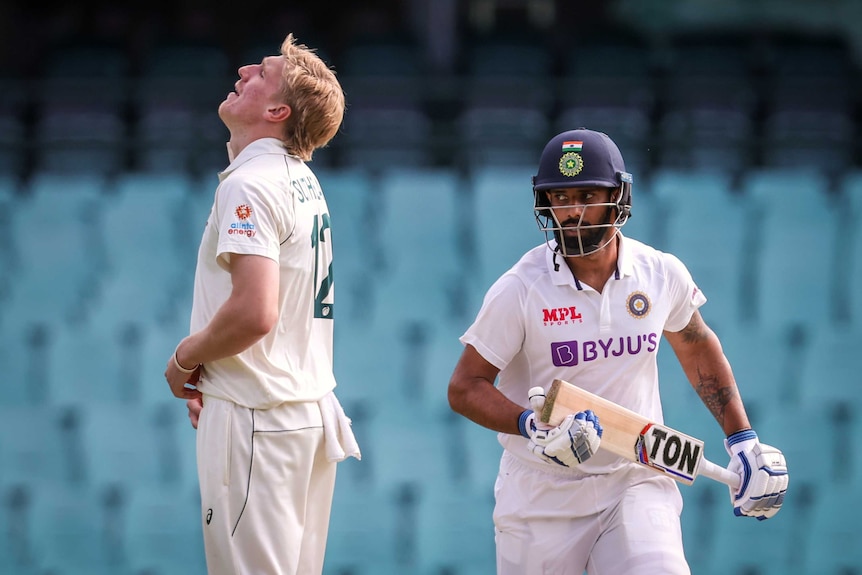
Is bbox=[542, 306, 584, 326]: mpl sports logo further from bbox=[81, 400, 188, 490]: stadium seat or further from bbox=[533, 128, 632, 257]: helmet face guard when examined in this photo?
bbox=[81, 400, 188, 490]: stadium seat

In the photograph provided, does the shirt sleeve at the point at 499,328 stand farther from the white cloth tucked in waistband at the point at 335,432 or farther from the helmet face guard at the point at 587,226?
the white cloth tucked in waistband at the point at 335,432

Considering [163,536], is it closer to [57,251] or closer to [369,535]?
[369,535]

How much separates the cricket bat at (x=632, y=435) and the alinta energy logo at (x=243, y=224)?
73 cm

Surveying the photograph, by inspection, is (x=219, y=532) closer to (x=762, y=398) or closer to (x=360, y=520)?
(x=360, y=520)

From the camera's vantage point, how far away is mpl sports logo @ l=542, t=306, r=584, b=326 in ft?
9.03

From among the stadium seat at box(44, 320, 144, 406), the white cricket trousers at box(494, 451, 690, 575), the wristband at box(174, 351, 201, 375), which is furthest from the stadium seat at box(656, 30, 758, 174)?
the wristband at box(174, 351, 201, 375)

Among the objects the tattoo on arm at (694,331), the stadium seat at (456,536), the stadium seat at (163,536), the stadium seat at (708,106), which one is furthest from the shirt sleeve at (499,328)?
the stadium seat at (708,106)

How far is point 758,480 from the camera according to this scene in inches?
109

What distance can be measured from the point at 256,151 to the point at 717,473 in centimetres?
133

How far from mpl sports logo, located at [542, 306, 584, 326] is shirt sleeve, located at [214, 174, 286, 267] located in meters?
0.66

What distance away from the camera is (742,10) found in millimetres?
8078

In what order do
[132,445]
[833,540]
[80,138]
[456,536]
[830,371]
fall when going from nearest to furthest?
[456,536], [833,540], [132,445], [830,371], [80,138]

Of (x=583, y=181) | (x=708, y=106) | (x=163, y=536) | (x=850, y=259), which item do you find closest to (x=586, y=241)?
(x=583, y=181)

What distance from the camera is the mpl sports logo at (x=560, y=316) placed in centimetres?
275
